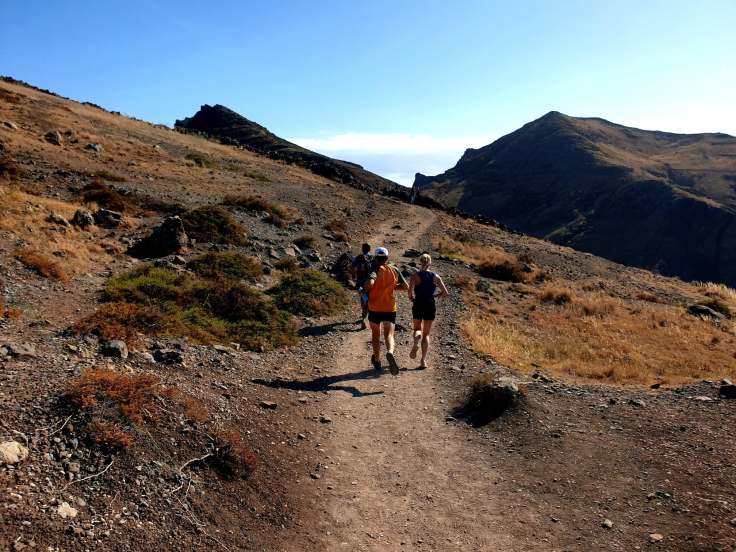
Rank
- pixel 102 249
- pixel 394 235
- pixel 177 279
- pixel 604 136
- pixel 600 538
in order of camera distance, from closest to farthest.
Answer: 1. pixel 600 538
2. pixel 177 279
3. pixel 102 249
4. pixel 394 235
5. pixel 604 136

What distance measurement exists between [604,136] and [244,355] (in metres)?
212

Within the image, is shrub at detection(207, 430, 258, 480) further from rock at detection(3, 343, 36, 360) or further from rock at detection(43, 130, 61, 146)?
rock at detection(43, 130, 61, 146)

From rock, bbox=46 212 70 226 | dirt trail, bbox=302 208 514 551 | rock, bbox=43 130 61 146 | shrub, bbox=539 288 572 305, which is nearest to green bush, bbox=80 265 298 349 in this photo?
dirt trail, bbox=302 208 514 551

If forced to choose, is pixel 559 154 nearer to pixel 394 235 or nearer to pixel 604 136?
pixel 604 136

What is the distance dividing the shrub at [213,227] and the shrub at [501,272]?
1336cm

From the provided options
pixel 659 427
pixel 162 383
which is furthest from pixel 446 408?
pixel 162 383

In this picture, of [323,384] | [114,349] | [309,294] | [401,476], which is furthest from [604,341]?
[114,349]

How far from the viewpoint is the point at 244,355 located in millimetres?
10961

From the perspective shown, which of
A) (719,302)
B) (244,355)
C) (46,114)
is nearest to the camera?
(244,355)

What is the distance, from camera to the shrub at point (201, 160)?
4341 cm

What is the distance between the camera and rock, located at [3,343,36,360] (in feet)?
24.3

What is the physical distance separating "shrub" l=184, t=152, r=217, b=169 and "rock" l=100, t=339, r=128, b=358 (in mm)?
36984

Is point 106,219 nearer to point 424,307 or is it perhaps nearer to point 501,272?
point 424,307

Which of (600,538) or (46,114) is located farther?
(46,114)
